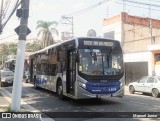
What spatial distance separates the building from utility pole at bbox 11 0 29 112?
19193mm

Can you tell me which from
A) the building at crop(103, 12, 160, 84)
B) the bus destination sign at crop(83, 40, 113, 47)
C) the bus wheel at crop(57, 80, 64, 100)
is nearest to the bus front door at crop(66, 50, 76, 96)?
the bus destination sign at crop(83, 40, 113, 47)

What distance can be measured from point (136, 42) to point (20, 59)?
25296mm

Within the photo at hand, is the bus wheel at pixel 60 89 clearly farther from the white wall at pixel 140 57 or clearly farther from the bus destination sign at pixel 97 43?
the white wall at pixel 140 57

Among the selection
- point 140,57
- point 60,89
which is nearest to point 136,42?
point 140,57

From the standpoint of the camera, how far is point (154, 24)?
1822 inches

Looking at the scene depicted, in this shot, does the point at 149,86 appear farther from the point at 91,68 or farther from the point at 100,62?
the point at 91,68

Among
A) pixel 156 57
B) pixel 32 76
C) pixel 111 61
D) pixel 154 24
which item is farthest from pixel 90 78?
pixel 154 24

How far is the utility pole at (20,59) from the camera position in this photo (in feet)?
39.4

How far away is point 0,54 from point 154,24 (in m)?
77.1

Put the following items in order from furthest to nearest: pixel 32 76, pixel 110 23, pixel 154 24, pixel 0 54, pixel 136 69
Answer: pixel 0 54
pixel 154 24
pixel 110 23
pixel 136 69
pixel 32 76

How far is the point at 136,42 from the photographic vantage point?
35.8m

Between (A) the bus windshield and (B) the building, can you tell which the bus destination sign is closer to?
(A) the bus windshield

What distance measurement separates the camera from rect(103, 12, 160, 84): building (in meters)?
30.5

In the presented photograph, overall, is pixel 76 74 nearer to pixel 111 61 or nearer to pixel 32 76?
pixel 111 61
